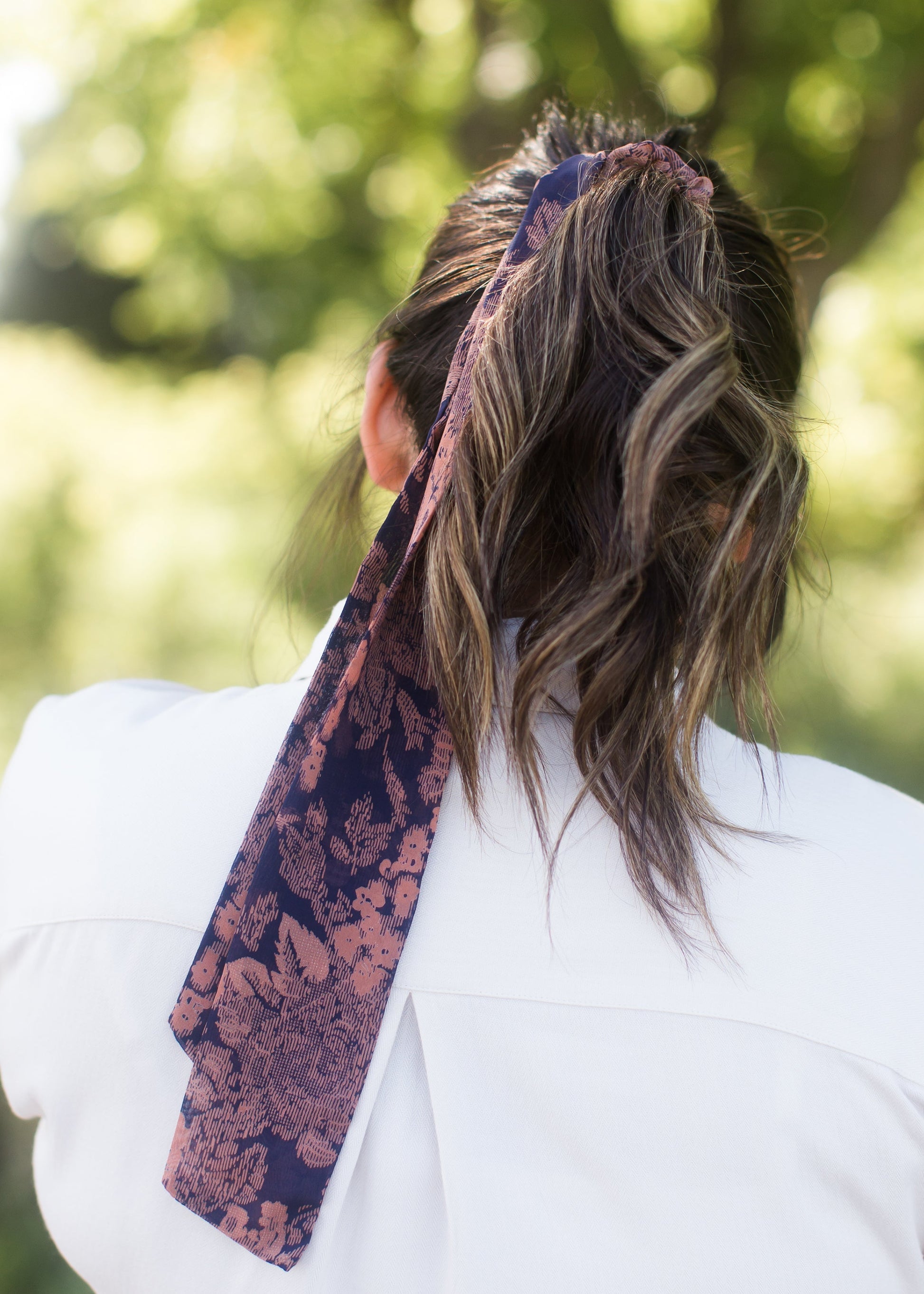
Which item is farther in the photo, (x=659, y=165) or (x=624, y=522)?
(x=659, y=165)

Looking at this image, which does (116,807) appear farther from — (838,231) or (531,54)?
(838,231)

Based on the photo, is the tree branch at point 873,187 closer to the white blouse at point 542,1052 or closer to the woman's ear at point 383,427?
the woman's ear at point 383,427

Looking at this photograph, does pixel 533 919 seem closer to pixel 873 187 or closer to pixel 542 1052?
pixel 542 1052

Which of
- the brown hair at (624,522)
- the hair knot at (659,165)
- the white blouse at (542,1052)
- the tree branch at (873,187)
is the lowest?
the white blouse at (542,1052)

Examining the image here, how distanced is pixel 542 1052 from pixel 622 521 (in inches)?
16.8

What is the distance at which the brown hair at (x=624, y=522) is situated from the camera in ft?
2.15

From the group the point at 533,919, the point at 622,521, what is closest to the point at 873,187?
the point at 622,521

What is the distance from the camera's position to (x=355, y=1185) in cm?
74

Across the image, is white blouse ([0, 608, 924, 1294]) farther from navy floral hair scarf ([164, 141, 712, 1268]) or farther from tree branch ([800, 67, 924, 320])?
tree branch ([800, 67, 924, 320])

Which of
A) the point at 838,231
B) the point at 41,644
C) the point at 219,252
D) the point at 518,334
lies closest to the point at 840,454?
the point at 838,231

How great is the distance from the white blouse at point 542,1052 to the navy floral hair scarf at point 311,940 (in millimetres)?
29

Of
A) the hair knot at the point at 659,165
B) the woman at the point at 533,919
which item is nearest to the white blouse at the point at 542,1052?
the woman at the point at 533,919

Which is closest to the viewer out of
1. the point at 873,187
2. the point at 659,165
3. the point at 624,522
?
the point at 624,522

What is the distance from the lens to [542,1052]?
2.29 ft
